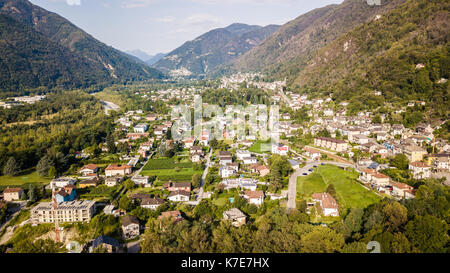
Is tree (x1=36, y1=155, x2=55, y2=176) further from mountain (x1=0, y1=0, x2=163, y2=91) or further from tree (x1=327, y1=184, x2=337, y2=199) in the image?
mountain (x1=0, y1=0, x2=163, y2=91)

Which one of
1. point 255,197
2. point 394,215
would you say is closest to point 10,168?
point 255,197

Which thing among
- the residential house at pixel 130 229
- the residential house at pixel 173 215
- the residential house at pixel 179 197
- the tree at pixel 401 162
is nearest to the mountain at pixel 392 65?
the tree at pixel 401 162

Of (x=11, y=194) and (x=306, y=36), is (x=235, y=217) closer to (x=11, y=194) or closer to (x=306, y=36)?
(x=11, y=194)

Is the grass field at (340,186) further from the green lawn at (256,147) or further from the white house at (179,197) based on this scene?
the white house at (179,197)

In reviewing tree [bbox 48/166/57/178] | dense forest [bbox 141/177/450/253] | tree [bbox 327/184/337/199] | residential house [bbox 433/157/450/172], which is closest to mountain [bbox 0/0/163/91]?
tree [bbox 48/166/57/178]

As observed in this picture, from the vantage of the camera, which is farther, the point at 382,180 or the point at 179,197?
the point at 382,180
